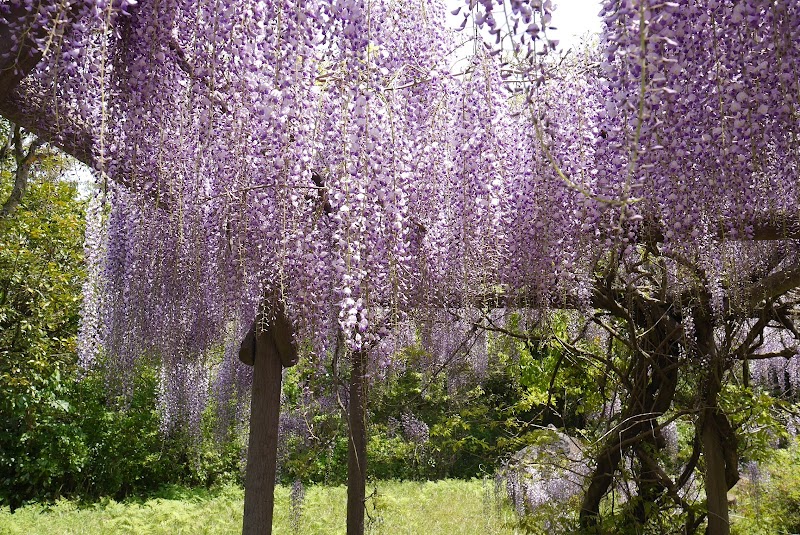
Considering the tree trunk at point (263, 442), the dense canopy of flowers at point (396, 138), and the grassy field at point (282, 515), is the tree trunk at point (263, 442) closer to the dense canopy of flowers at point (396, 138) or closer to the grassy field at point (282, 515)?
the dense canopy of flowers at point (396, 138)

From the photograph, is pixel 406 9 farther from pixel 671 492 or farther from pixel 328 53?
pixel 671 492

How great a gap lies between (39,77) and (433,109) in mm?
1722

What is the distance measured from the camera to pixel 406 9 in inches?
140

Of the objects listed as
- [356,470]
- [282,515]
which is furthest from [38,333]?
[356,470]

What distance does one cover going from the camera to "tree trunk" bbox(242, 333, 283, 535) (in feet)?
14.4

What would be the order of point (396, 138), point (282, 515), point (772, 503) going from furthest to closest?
1. point (282, 515)
2. point (772, 503)
3. point (396, 138)

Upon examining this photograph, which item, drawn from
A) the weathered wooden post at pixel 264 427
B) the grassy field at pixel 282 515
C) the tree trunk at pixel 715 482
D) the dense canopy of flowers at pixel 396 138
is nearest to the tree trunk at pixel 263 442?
the weathered wooden post at pixel 264 427

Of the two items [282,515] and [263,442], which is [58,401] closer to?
[282,515]

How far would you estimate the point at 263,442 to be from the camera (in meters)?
4.41

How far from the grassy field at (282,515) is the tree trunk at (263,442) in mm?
2464

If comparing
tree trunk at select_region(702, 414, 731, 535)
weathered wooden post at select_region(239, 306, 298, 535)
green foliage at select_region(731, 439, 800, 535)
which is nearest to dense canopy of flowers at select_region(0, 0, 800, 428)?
weathered wooden post at select_region(239, 306, 298, 535)

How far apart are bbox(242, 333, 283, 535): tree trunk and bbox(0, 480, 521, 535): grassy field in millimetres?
2464

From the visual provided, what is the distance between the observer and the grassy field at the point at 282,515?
7891 mm

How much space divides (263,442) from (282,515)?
484 cm
